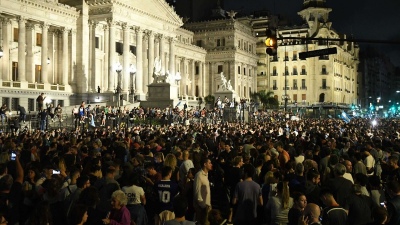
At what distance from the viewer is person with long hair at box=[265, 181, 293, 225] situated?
8672mm

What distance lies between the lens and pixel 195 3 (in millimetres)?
107438

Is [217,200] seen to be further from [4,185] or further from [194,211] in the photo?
[4,185]

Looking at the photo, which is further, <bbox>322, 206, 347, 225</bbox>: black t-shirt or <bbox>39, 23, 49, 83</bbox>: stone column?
<bbox>39, 23, 49, 83</bbox>: stone column

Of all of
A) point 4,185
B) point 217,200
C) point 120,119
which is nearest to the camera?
point 4,185

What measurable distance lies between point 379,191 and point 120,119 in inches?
1153

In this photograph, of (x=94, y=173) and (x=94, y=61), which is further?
(x=94, y=61)

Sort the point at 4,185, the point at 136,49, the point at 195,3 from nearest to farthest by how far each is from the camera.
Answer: the point at 4,185
the point at 136,49
the point at 195,3

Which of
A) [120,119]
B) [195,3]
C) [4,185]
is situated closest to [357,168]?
[4,185]

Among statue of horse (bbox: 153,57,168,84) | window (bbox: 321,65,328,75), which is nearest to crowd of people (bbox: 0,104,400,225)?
statue of horse (bbox: 153,57,168,84)

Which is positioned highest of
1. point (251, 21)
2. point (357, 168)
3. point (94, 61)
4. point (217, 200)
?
point (251, 21)

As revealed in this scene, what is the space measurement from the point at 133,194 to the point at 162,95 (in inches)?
1695

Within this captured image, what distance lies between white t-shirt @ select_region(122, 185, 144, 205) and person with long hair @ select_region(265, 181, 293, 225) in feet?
8.00

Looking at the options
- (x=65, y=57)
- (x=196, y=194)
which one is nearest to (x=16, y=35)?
(x=65, y=57)

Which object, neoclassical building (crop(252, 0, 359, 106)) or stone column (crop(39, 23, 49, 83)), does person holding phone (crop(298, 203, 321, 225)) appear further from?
neoclassical building (crop(252, 0, 359, 106))
